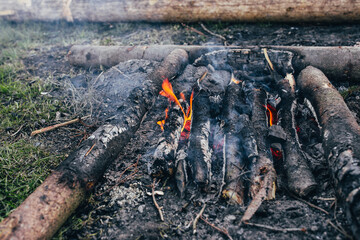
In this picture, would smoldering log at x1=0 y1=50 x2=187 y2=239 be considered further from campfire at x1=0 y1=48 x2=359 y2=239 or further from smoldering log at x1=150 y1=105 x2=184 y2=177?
smoldering log at x1=150 y1=105 x2=184 y2=177

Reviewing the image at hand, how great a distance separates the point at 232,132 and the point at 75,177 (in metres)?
1.68

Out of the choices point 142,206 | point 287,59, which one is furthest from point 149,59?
point 142,206

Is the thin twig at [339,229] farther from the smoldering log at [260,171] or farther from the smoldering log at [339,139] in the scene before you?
→ the smoldering log at [260,171]

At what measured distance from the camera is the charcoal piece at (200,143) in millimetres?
2441

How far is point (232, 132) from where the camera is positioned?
268 cm

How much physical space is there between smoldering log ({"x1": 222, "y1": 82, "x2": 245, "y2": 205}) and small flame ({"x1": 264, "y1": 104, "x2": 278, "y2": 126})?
1.23 ft

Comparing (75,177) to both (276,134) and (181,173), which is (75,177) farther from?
(276,134)

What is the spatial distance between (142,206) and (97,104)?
74.7 inches

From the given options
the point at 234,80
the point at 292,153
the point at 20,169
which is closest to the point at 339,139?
the point at 292,153

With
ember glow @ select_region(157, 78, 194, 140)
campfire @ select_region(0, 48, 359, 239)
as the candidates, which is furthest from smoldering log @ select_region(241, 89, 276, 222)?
ember glow @ select_region(157, 78, 194, 140)

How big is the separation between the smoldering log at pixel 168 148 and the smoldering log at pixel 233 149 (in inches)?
22.0

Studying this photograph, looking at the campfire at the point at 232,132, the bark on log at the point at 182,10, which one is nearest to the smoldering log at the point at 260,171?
the campfire at the point at 232,132

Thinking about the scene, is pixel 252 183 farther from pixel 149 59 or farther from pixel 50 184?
pixel 149 59

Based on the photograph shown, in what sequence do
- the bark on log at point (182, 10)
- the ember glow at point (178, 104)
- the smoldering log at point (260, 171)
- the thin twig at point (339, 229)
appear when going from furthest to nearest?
1. the bark on log at point (182, 10)
2. the ember glow at point (178, 104)
3. the smoldering log at point (260, 171)
4. the thin twig at point (339, 229)
